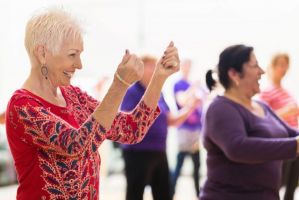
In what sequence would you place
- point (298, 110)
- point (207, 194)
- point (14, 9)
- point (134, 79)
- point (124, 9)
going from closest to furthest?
point (134, 79), point (207, 194), point (298, 110), point (14, 9), point (124, 9)

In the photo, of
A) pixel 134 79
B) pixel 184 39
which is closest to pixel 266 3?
pixel 184 39

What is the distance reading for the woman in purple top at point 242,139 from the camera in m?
2.20

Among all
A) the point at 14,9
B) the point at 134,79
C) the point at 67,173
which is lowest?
the point at 67,173

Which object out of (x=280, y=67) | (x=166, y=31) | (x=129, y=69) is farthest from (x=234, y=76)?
(x=166, y=31)

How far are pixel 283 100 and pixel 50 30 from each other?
3202 mm

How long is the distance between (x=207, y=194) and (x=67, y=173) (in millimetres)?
1063

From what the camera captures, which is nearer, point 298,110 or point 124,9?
point 298,110

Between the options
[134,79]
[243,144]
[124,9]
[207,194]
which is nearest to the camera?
[134,79]

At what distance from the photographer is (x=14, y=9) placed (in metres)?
6.80

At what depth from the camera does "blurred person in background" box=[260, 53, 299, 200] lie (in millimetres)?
4215

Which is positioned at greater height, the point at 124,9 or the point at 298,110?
the point at 124,9

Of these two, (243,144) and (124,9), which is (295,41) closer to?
(124,9)

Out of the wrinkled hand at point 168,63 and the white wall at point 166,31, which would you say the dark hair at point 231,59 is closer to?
the wrinkled hand at point 168,63

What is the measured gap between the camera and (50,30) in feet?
4.63
